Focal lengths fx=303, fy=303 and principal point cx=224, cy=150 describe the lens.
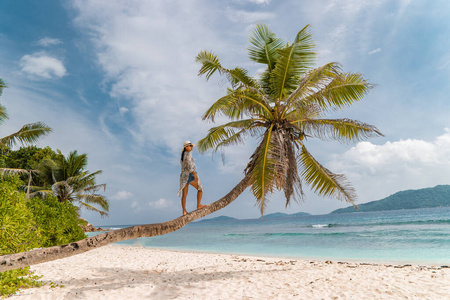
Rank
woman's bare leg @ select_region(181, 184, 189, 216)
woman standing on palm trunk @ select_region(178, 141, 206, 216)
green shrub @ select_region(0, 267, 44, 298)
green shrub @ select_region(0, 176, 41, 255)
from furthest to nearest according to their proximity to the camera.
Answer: woman standing on palm trunk @ select_region(178, 141, 206, 216) < woman's bare leg @ select_region(181, 184, 189, 216) < green shrub @ select_region(0, 176, 41, 255) < green shrub @ select_region(0, 267, 44, 298)

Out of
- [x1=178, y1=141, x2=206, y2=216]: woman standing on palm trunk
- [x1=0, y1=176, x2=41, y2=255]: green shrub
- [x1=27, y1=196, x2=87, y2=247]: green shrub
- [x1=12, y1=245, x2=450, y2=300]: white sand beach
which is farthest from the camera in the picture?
[x1=27, y1=196, x2=87, y2=247]: green shrub

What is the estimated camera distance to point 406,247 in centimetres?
1784

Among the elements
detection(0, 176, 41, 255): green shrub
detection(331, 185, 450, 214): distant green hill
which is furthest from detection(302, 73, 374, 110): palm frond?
detection(331, 185, 450, 214): distant green hill

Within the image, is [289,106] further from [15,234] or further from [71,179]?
[71,179]

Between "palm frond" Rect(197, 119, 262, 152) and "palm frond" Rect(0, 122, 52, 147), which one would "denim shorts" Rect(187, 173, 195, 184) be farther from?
"palm frond" Rect(0, 122, 52, 147)

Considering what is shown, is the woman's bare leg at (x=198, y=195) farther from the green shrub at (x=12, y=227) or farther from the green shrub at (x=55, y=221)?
the green shrub at (x=55, y=221)

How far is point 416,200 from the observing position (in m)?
102

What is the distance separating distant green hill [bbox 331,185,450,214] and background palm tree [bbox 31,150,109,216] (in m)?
105

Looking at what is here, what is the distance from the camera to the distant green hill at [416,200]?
325 feet

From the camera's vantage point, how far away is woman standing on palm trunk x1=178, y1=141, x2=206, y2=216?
269 inches

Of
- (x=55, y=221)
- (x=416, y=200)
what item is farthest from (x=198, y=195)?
(x=416, y=200)

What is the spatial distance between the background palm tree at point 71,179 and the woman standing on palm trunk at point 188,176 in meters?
18.2

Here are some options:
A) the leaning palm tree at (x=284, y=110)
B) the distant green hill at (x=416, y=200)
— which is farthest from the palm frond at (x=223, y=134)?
the distant green hill at (x=416, y=200)

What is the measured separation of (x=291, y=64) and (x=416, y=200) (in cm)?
11435
